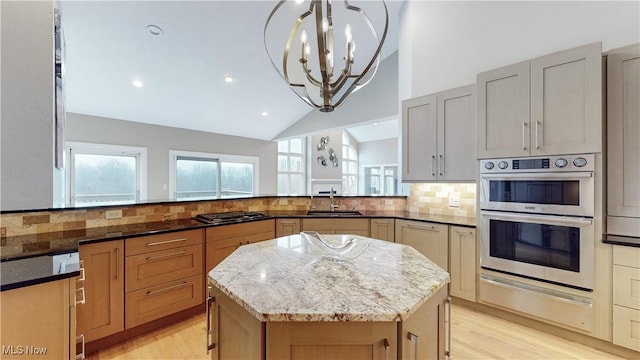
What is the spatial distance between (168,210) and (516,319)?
329cm

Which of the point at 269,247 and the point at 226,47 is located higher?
the point at 226,47

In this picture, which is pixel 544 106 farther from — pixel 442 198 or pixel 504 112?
pixel 442 198

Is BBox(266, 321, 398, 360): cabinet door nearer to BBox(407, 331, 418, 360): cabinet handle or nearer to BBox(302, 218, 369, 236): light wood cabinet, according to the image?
BBox(407, 331, 418, 360): cabinet handle

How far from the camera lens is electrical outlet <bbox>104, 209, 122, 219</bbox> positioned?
2.20 meters

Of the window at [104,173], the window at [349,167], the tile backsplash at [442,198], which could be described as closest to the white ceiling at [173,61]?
the window at [104,173]

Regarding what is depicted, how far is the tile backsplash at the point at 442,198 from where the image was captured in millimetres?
2846

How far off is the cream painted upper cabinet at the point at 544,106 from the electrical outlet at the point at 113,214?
10.6ft

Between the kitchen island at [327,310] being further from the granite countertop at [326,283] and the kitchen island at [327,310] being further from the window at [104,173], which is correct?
the window at [104,173]

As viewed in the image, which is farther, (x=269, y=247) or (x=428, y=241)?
(x=428, y=241)

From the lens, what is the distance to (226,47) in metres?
4.08

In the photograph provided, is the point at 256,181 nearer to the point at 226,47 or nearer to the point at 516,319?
the point at 226,47

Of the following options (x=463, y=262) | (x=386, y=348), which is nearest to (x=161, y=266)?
(x=386, y=348)

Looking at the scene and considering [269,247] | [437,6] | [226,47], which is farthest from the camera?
[226,47]

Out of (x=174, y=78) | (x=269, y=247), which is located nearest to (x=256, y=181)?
(x=174, y=78)
